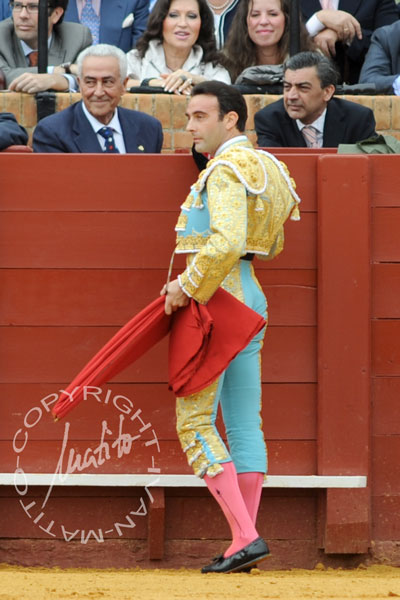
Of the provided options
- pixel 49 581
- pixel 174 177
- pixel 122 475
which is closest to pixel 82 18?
pixel 174 177

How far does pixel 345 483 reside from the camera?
508 centimetres

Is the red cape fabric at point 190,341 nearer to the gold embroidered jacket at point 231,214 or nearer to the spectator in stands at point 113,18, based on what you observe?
the gold embroidered jacket at point 231,214

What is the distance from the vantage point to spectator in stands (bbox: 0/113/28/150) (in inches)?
208

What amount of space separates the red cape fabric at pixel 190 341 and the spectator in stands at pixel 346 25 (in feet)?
10.5

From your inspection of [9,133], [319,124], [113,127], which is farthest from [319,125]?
[9,133]

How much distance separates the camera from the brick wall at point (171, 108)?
655cm

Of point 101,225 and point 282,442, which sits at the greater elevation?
point 101,225

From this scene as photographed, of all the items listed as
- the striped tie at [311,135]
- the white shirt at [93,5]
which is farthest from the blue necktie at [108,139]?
the white shirt at [93,5]

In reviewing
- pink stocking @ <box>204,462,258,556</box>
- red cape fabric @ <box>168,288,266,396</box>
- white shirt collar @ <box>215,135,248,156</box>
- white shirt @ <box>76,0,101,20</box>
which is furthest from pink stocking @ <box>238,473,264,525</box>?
white shirt @ <box>76,0,101,20</box>

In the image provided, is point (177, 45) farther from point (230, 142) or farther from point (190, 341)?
point (190, 341)

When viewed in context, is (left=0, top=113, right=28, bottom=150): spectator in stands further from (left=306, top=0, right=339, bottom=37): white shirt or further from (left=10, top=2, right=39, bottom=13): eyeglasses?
(left=306, top=0, right=339, bottom=37): white shirt

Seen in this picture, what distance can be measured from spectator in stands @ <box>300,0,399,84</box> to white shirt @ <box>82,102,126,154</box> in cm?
207

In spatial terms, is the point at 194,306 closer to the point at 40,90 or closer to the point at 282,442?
the point at 282,442

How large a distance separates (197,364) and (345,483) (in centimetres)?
96
